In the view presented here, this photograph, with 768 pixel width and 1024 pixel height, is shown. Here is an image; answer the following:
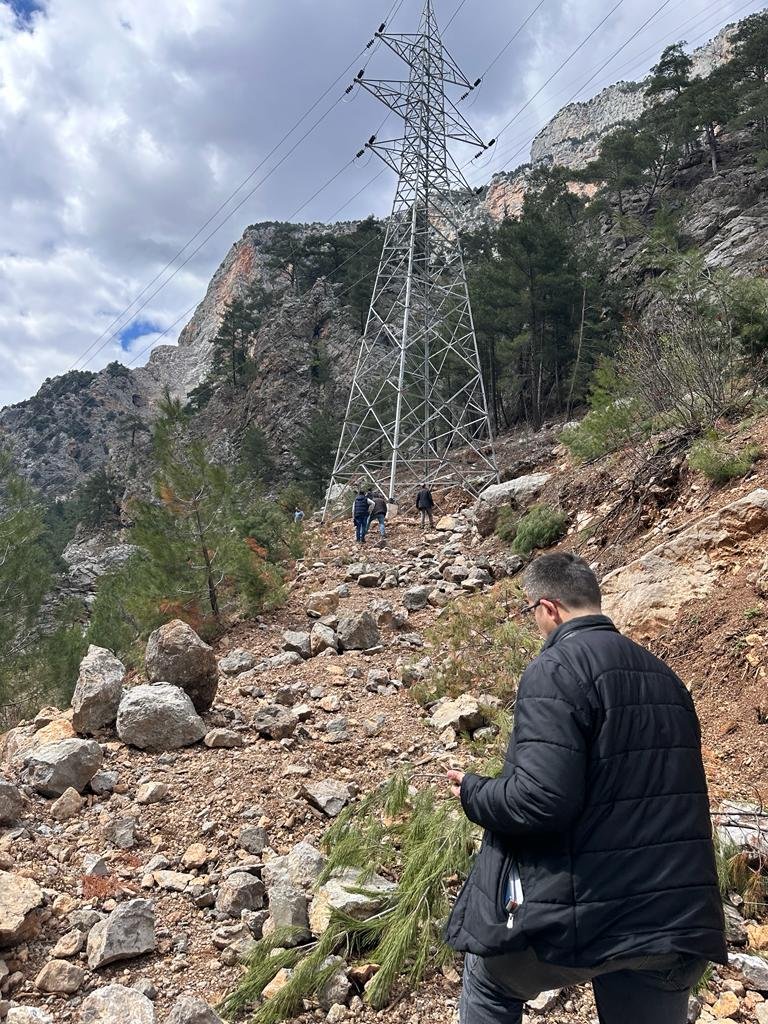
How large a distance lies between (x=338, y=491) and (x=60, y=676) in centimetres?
734

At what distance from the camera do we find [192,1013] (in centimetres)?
191

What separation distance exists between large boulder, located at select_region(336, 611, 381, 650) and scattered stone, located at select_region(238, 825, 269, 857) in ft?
11.2

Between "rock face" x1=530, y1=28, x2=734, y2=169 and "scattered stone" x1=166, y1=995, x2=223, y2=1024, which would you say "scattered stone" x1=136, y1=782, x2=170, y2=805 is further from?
"rock face" x1=530, y1=28, x2=734, y2=169

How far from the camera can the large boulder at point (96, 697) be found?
4242 mm

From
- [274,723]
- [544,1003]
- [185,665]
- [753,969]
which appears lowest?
[753,969]

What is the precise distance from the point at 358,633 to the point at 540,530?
2.93 m

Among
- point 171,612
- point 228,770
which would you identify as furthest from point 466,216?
point 228,770

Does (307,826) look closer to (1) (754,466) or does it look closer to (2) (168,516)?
(1) (754,466)

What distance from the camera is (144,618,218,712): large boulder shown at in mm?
4727

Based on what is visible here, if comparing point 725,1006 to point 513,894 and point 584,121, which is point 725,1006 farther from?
point 584,121

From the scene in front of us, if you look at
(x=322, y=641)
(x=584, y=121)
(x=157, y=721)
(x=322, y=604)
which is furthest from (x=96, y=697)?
(x=584, y=121)

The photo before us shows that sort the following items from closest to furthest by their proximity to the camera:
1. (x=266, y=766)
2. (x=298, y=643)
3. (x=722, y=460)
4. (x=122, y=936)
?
(x=122, y=936) → (x=266, y=766) → (x=722, y=460) → (x=298, y=643)

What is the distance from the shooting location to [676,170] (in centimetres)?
3088

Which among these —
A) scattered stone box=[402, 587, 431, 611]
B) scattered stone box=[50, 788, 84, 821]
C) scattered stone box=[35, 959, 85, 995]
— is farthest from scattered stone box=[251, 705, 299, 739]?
scattered stone box=[402, 587, 431, 611]
